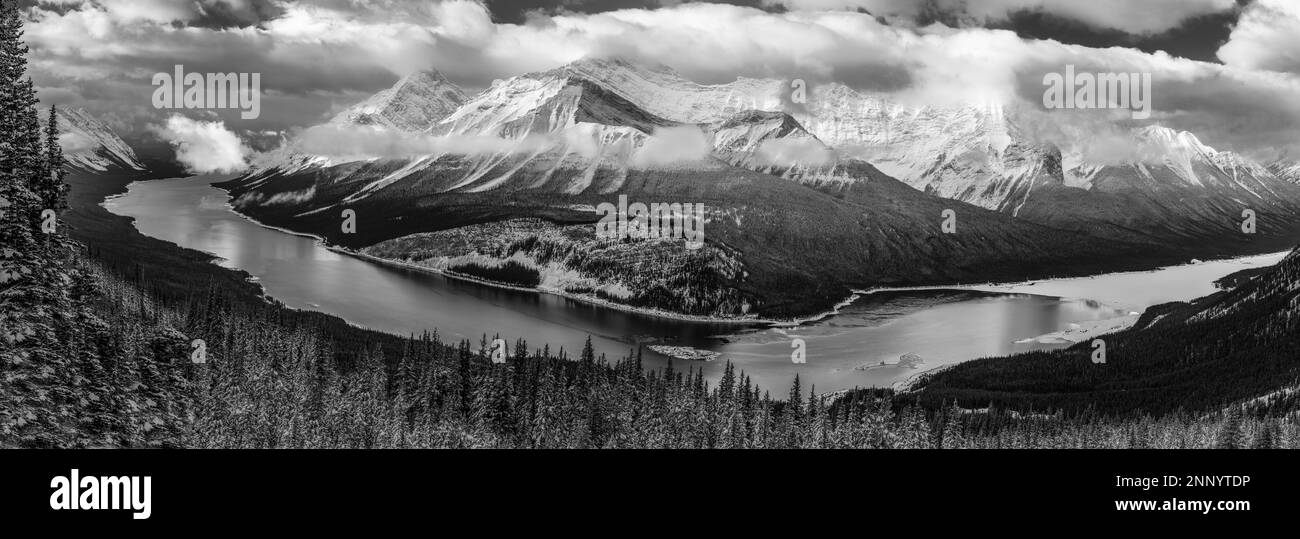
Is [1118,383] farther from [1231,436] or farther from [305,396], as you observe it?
[305,396]

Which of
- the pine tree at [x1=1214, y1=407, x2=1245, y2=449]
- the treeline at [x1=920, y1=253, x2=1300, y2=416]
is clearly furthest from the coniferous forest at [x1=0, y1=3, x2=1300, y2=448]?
the treeline at [x1=920, y1=253, x2=1300, y2=416]

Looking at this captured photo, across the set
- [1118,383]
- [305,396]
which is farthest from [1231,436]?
[305,396]

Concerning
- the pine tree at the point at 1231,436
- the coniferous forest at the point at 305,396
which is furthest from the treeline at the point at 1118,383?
the pine tree at the point at 1231,436

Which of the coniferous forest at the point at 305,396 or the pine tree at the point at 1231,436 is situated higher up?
the coniferous forest at the point at 305,396

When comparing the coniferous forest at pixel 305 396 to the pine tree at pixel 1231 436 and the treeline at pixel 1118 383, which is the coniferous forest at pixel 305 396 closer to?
the pine tree at pixel 1231 436

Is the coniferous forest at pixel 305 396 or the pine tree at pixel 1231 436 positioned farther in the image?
the pine tree at pixel 1231 436

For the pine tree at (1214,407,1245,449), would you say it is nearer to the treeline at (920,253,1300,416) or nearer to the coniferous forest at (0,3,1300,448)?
the coniferous forest at (0,3,1300,448)

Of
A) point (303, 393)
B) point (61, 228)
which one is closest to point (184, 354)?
point (303, 393)
